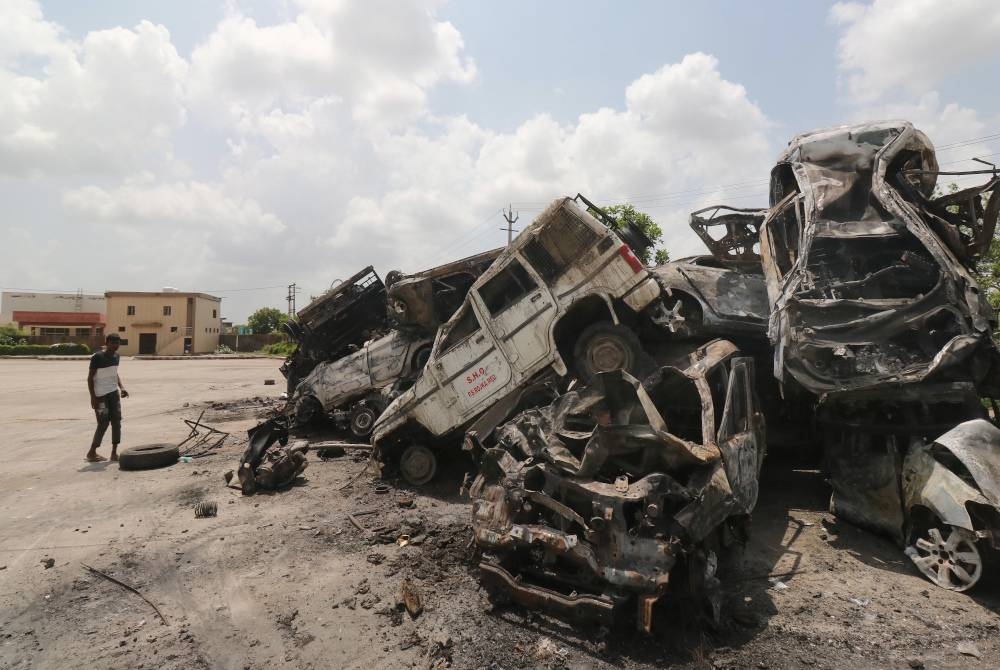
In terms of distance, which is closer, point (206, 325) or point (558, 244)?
point (558, 244)

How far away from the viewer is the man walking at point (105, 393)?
7645 mm

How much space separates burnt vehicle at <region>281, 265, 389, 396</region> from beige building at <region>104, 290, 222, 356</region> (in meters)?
46.8

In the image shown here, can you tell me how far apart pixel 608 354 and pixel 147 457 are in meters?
6.22

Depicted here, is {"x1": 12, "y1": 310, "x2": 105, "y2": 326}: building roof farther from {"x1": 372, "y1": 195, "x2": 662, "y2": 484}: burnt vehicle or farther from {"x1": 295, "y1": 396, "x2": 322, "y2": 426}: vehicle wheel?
{"x1": 372, "y1": 195, "x2": 662, "y2": 484}: burnt vehicle

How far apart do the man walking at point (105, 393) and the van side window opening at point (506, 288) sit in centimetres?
533

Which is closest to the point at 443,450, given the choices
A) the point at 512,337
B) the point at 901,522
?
the point at 512,337

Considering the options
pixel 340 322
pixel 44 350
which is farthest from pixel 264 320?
pixel 340 322

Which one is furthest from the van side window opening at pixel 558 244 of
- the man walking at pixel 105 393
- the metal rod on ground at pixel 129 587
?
the man walking at pixel 105 393

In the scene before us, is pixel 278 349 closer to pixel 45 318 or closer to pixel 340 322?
pixel 45 318

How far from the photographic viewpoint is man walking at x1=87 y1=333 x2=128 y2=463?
7645 mm

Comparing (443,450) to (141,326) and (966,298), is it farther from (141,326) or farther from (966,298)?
(141,326)

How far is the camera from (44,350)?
40.4 meters

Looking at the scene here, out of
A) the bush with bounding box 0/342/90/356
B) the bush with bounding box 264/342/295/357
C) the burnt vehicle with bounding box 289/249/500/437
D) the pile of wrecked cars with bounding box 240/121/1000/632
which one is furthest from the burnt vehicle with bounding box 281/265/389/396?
the bush with bounding box 0/342/90/356

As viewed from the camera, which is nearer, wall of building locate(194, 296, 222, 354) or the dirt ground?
the dirt ground
